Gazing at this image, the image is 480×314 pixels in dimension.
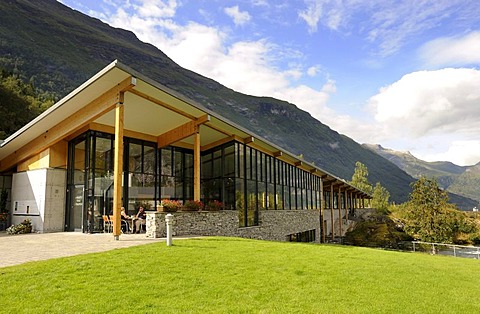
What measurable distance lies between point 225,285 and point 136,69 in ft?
413

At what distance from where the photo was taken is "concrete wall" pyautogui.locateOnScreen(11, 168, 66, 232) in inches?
576

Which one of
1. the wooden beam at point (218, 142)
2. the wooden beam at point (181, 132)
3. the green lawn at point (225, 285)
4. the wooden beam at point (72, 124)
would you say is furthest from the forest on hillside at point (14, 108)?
the green lawn at point (225, 285)

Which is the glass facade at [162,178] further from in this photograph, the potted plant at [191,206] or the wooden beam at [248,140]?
the potted plant at [191,206]

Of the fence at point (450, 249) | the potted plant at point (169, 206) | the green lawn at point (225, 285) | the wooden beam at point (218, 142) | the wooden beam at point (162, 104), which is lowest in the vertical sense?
the fence at point (450, 249)

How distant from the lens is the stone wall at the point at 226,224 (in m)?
11.5

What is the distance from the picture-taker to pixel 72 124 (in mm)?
13602

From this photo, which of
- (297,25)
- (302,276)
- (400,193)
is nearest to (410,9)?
(297,25)

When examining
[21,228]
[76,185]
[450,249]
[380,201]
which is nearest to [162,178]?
[76,185]

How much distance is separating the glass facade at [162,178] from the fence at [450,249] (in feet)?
27.5

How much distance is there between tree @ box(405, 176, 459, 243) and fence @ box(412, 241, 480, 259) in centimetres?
906

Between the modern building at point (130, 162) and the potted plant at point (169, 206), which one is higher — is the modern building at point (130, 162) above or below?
above

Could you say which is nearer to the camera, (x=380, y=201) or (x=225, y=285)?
(x=225, y=285)

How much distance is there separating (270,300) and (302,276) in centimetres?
155

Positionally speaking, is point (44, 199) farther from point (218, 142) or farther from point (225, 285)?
point (225, 285)
